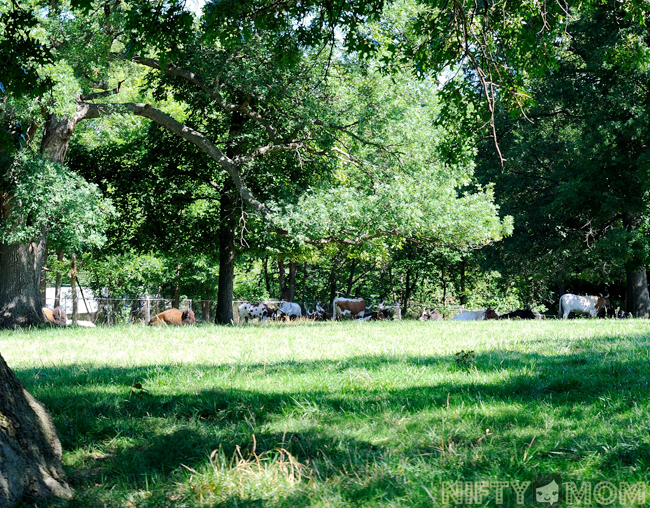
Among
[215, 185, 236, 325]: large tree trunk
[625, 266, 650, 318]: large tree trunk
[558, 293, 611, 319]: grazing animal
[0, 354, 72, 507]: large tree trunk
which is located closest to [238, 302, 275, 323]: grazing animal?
[215, 185, 236, 325]: large tree trunk

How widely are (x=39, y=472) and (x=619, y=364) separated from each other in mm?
5436

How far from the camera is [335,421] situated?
4383mm

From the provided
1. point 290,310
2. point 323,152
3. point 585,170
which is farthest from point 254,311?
point 585,170

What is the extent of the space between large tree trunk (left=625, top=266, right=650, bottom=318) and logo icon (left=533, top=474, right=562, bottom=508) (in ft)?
78.0

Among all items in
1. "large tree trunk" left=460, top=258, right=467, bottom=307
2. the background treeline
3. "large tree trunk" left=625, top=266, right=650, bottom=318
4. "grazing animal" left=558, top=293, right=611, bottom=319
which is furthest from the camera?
"large tree trunk" left=460, top=258, right=467, bottom=307

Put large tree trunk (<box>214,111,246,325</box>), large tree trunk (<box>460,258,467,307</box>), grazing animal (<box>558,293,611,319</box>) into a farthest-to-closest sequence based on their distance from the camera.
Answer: large tree trunk (<box>460,258,467,307</box>), grazing animal (<box>558,293,611,319</box>), large tree trunk (<box>214,111,246,325</box>)

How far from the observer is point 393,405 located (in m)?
4.67

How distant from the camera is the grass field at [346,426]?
3.18 metres

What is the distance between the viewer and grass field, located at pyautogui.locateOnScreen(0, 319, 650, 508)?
318cm

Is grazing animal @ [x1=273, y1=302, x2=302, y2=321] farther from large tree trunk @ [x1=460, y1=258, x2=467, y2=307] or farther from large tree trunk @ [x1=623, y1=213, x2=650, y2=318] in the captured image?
large tree trunk @ [x1=623, y1=213, x2=650, y2=318]

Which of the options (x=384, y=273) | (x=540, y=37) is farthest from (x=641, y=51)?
(x=384, y=273)

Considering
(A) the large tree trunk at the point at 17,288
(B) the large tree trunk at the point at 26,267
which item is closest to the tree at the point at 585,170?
(B) the large tree trunk at the point at 26,267

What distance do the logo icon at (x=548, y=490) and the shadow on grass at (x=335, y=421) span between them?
0.99ft

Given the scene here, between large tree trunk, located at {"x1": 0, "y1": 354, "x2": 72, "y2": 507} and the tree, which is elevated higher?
the tree
